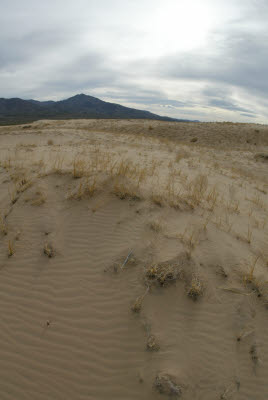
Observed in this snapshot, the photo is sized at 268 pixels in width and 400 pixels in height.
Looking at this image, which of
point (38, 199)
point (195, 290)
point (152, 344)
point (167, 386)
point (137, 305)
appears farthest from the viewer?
point (38, 199)

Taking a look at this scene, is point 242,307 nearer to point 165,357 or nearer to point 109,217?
point 165,357

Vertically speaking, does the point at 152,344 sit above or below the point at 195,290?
below

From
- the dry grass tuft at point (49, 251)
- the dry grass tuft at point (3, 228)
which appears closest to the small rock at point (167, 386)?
the dry grass tuft at point (49, 251)

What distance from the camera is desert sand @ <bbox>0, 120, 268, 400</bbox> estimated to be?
6.68 ft

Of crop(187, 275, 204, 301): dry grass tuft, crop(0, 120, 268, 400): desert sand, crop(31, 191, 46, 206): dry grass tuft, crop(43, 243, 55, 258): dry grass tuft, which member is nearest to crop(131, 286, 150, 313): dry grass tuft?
crop(0, 120, 268, 400): desert sand

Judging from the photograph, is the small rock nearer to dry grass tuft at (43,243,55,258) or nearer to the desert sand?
the desert sand

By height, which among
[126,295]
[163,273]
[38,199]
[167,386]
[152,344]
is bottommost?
[167,386]

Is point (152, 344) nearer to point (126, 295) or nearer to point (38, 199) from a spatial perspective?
point (126, 295)

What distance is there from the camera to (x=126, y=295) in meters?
A: 2.69

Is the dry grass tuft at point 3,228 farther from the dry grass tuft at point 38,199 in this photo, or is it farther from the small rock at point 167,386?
the small rock at point 167,386

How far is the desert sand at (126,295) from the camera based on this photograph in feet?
6.68

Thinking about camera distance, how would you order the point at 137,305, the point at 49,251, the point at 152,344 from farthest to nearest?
1. the point at 49,251
2. the point at 137,305
3. the point at 152,344

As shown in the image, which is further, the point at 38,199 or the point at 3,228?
the point at 38,199

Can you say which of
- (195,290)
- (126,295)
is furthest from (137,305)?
(195,290)
